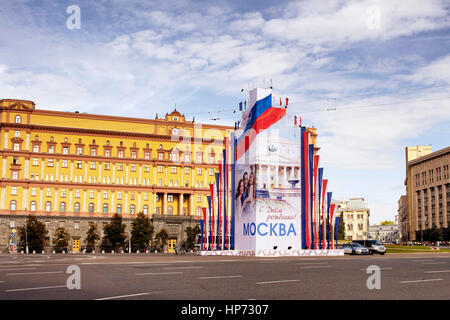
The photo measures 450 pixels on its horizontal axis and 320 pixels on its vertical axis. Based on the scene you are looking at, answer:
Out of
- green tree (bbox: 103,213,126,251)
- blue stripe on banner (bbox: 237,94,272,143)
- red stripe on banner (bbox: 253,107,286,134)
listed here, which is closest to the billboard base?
red stripe on banner (bbox: 253,107,286,134)

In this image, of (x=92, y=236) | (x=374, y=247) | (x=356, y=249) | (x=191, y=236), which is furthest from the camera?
(x=191, y=236)

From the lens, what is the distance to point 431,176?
142 meters

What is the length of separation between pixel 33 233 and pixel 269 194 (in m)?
47.3

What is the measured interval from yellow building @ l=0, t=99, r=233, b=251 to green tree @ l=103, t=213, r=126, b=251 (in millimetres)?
5034

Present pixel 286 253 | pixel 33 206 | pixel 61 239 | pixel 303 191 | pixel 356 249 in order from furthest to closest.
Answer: pixel 33 206, pixel 61 239, pixel 356 249, pixel 303 191, pixel 286 253

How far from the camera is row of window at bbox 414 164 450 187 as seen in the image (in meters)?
133

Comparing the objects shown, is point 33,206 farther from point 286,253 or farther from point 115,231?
point 286,253

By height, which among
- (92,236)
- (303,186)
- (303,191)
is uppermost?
(303,186)

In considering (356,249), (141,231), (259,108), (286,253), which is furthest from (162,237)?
(259,108)

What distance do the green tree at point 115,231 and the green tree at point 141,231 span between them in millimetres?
1835

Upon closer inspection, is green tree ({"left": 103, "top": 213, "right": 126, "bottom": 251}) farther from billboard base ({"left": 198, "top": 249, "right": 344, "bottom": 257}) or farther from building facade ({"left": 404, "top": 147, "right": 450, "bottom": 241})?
building facade ({"left": 404, "top": 147, "right": 450, "bottom": 241})
